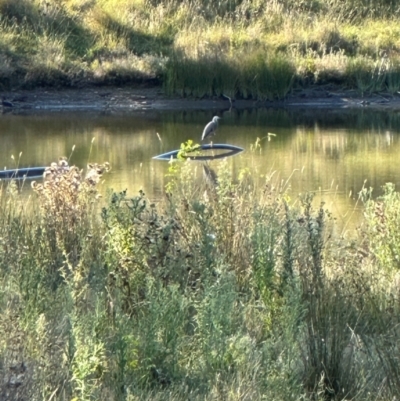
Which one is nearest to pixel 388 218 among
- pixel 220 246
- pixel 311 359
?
pixel 220 246

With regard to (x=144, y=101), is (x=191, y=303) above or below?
above

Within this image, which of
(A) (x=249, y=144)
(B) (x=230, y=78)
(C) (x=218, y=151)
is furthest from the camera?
(B) (x=230, y=78)

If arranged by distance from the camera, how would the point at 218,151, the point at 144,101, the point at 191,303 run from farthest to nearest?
the point at 144,101 → the point at 218,151 → the point at 191,303

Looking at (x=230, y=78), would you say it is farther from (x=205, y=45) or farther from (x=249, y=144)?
(x=249, y=144)

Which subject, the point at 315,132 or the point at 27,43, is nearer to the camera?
the point at 315,132

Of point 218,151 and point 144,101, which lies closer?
point 218,151

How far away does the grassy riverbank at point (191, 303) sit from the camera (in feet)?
12.5

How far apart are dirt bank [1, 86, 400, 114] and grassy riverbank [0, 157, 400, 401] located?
498 inches

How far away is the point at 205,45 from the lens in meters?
20.8

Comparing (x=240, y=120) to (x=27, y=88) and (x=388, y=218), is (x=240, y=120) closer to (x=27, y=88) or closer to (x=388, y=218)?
(x=27, y=88)

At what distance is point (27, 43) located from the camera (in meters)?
21.0

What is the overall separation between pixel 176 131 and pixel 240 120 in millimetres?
1951

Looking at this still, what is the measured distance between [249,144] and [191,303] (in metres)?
9.33

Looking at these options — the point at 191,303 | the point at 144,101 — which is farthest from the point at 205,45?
the point at 191,303
